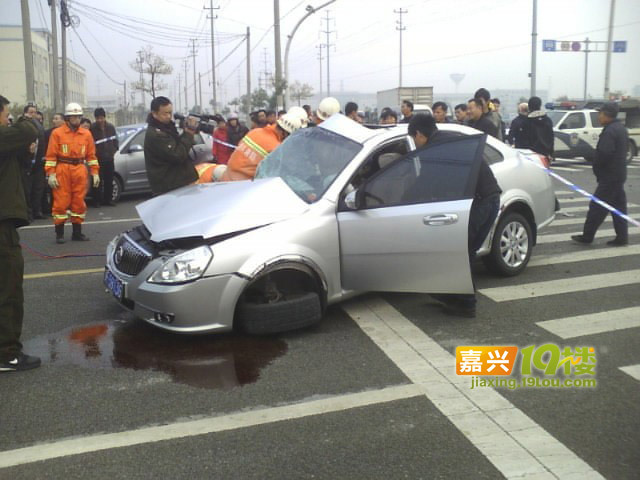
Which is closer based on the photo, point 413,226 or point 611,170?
point 413,226

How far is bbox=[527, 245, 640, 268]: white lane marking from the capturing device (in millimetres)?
7497

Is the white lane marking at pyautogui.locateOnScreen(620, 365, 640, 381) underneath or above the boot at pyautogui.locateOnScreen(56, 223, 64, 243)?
underneath

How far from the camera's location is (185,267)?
15.1 feet

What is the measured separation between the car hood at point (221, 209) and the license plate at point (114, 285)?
0.47 m

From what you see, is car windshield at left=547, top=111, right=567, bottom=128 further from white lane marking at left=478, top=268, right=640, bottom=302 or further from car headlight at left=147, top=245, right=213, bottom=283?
car headlight at left=147, top=245, right=213, bottom=283

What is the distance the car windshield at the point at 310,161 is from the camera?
544cm

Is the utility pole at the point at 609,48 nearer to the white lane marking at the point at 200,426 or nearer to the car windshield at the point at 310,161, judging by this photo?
the car windshield at the point at 310,161

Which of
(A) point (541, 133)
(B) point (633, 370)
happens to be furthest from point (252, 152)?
(A) point (541, 133)

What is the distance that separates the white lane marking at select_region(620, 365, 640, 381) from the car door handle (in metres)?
1.65

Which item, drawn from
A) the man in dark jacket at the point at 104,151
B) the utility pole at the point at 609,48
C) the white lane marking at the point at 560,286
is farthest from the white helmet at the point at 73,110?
the utility pole at the point at 609,48

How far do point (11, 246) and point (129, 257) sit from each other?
0.88 meters

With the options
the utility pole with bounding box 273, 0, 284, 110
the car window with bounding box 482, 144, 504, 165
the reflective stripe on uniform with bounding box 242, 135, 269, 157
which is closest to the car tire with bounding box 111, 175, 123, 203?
the reflective stripe on uniform with bounding box 242, 135, 269, 157

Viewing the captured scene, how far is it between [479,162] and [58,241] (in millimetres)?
6307

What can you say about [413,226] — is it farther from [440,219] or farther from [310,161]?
[310,161]
